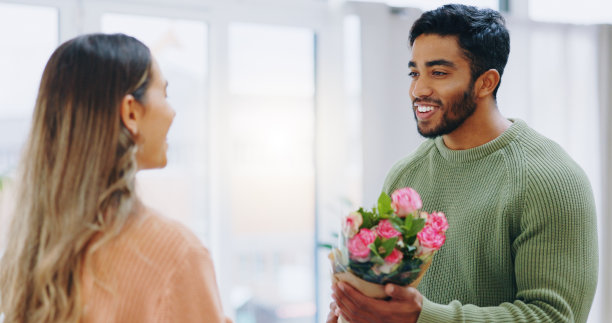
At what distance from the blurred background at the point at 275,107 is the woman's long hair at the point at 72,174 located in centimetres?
179

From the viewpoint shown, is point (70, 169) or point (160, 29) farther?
point (160, 29)

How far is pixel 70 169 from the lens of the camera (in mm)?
927

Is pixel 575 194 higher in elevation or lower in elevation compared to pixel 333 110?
lower

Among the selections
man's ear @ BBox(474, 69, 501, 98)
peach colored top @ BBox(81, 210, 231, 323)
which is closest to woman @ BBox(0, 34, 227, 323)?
peach colored top @ BBox(81, 210, 231, 323)

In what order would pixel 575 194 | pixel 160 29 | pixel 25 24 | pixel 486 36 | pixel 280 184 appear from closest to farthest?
pixel 575 194 < pixel 486 36 < pixel 25 24 < pixel 160 29 < pixel 280 184

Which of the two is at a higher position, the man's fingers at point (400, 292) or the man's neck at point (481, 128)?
the man's neck at point (481, 128)

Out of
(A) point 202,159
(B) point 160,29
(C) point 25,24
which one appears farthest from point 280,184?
(C) point 25,24

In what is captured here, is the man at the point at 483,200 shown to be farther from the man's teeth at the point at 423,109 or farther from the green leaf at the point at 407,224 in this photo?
the green leaf at the point at 407,224

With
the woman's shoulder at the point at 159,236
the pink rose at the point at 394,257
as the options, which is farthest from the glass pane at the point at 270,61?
the woman's shoulder at the point at 159,236

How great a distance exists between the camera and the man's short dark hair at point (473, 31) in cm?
160

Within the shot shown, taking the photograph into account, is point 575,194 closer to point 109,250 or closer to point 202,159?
point 109,250

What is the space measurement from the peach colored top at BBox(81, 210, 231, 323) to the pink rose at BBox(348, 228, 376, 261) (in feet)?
1.20

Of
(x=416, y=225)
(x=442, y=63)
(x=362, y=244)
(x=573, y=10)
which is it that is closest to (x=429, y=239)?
(x=416, y=225)

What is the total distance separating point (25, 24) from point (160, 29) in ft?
1.91
